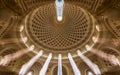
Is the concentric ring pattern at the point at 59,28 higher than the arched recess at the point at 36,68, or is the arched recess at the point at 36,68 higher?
the concentric ring pattern at the point at 59,28

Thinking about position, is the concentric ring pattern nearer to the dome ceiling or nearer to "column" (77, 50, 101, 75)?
the dome ceiling

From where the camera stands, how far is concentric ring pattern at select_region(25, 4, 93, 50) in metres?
25.6

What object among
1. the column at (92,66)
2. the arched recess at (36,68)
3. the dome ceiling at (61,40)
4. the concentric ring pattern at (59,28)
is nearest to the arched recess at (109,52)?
the dome ceiling at (61,40)

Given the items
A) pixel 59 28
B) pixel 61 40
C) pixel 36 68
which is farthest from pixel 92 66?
pixel 59 28

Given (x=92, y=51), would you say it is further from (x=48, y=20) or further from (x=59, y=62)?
(x=48, y=20)

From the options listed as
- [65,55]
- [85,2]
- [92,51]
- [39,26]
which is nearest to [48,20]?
[39,26]

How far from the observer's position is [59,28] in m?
27.9

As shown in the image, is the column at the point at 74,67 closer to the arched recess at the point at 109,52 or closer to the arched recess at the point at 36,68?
the arched recess at the point at 109,52

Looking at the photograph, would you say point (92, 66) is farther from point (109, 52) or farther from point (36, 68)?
point (36, 68)

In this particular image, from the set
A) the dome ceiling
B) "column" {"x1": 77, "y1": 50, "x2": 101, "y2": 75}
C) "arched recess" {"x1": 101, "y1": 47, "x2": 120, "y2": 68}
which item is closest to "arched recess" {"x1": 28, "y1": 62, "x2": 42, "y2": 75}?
the dome ceiling

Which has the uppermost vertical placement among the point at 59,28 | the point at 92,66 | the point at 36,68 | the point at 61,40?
the point at 59,28

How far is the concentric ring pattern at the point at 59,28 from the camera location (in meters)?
25.6

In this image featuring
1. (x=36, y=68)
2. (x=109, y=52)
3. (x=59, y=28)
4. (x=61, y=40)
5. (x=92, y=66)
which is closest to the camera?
(x=109, y=52)

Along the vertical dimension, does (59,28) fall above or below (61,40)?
above
